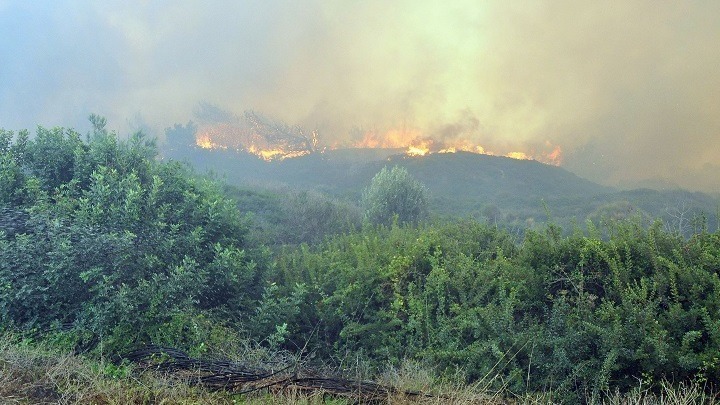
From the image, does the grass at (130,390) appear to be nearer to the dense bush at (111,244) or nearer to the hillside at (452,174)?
the dense bush at (111,244)

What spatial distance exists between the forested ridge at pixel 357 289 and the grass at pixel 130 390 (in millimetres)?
1027

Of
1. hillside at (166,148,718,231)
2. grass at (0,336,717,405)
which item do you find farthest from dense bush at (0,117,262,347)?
hillside at (166,148,718,231)

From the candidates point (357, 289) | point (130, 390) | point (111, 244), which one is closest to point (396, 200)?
point (357, 289)

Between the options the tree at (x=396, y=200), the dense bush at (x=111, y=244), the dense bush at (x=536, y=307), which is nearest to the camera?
the dense bush at (x=536, y=307)

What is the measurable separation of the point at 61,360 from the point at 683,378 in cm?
851

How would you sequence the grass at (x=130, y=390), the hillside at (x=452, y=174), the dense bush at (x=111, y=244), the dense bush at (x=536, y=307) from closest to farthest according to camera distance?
the grass at (x=130, y=390)
the dense bush at (x=536, y=307)
the dense bush at (x=111, y=244)
the hillside at (x=452, y=174)

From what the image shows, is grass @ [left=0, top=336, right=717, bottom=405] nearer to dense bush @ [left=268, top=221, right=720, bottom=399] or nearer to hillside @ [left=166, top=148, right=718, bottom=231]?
dense bush @ [left=268, top=221, right=720, bottom=399]

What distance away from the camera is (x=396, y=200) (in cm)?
3434

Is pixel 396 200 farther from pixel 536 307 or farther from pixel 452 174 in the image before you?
pixel 452 174

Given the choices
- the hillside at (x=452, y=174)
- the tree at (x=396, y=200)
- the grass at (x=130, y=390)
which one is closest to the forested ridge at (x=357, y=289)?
the grass at (x=130, y=390)

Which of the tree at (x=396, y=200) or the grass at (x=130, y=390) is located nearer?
the grass at (x=130, y=390)

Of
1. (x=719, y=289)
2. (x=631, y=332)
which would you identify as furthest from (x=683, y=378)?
(x=719, y=289)

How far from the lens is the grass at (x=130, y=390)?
5.53 m

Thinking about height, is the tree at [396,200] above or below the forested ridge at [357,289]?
above
